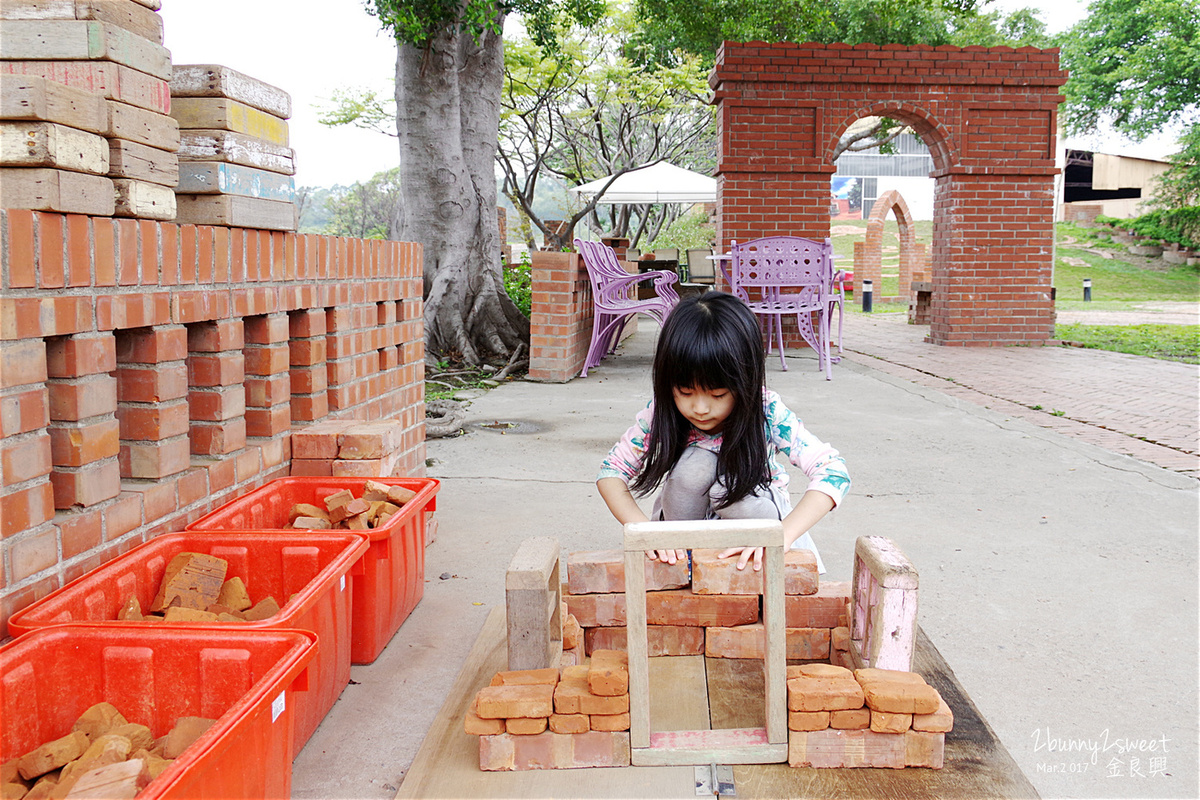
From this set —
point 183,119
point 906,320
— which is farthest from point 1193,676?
point 906,320

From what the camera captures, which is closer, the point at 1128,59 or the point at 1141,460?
the point at 1141,460

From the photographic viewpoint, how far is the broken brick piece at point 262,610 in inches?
79.5

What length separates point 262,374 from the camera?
277 cm

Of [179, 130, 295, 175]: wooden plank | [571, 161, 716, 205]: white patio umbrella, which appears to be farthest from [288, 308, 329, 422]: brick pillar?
[571, 161, 716, 205]: white patio umbrella

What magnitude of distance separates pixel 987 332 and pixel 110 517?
35.1 feet

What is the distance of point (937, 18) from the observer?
829 inches

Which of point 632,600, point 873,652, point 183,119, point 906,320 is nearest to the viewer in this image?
point 632,600

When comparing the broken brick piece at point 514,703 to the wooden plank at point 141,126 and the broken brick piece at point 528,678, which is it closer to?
the broken brick piece at point 528,678

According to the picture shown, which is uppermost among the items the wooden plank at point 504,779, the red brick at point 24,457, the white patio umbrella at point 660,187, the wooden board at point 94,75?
the white patio umbrella at point 660,187

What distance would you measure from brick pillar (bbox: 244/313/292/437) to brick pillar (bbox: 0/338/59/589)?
3.01ft

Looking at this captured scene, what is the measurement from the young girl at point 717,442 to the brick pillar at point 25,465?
120cm

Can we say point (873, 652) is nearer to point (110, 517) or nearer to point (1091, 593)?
point (1091, 593)

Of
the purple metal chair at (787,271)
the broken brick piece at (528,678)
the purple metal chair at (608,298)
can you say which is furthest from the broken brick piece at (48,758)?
the purple metal chair at (787,271)

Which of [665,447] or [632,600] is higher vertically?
[665,447]
